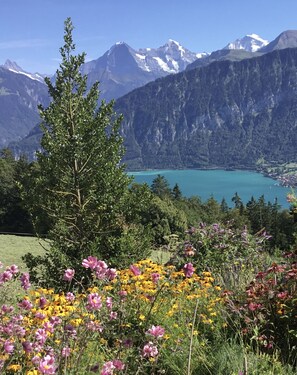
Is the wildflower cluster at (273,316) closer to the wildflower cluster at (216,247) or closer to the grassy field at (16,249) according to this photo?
the wildflower cluster at (216,247)

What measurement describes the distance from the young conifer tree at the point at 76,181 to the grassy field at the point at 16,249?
51.0 ft

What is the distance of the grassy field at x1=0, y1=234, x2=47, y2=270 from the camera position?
2755 centimetres

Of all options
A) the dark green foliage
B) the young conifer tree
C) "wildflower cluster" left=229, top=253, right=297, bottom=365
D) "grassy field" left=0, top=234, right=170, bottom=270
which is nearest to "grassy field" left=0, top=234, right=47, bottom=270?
"grassy field" left=0, top=234, right=170, bottom=270

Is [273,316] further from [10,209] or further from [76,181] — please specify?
[10,209]

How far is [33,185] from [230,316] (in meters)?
8.07

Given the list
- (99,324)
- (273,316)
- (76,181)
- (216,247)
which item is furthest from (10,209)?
(99,324)

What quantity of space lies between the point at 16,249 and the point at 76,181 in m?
22.8

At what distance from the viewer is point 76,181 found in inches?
458

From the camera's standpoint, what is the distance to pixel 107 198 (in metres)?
11.7

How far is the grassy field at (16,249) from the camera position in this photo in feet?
90.4

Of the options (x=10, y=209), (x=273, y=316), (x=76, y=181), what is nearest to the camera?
(x=273, y=316)

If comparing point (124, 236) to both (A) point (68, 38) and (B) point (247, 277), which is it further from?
(A) point (68, 38)

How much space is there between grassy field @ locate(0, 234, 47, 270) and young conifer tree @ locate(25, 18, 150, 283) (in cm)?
1554

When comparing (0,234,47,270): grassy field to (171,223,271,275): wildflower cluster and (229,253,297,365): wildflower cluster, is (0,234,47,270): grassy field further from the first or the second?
(229,253,297,365): wildflower cluster
